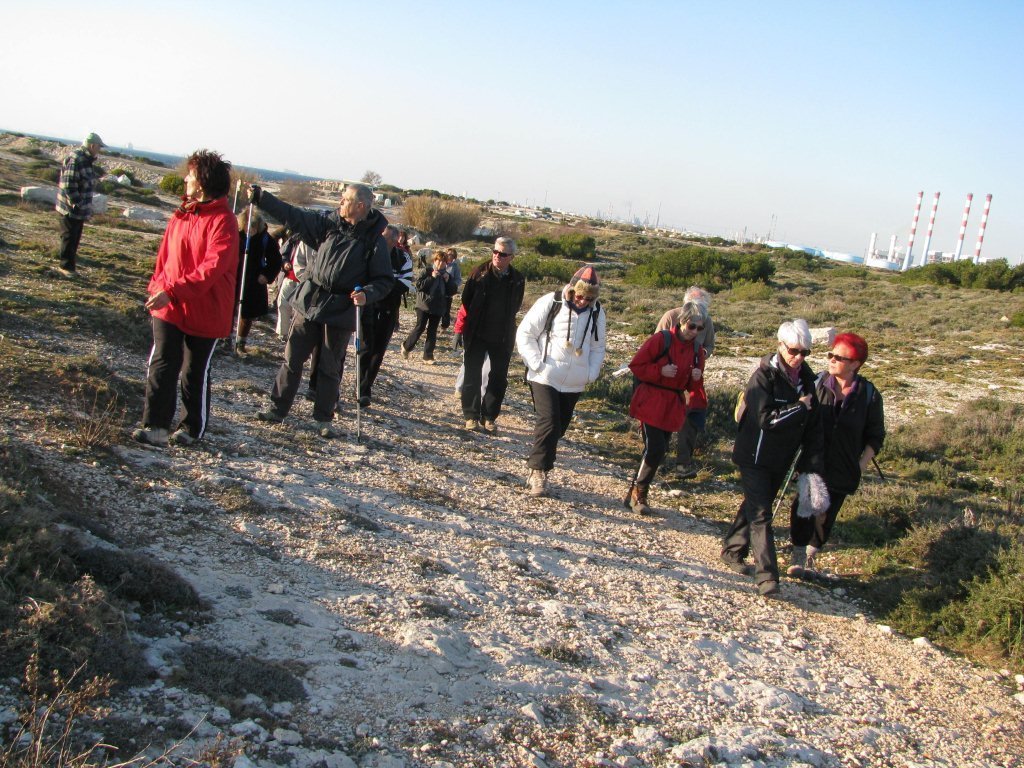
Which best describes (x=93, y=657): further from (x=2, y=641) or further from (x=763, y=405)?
(x=763, y=405)

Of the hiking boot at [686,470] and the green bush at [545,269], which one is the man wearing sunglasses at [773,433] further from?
the green bush at [545,269]

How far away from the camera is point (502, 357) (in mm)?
8234

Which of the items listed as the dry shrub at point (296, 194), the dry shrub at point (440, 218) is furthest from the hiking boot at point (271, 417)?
the dry shrub at point (296, 194)

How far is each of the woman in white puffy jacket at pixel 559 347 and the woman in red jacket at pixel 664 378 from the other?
40 centimetres

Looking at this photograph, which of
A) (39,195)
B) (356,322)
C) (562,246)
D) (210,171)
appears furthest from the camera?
(562,246)

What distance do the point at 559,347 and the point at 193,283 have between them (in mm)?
2843

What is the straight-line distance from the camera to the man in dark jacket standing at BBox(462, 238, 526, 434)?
26.5 feet

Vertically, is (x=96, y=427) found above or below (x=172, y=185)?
below

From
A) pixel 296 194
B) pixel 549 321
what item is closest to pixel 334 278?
pixel 549 321

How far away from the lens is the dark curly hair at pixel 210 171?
5.02 metres

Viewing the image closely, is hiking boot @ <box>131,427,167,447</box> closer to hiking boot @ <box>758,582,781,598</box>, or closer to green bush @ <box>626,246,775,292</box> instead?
hiking boot @ <box>758,582,781,598</box>

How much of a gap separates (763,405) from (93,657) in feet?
13.8

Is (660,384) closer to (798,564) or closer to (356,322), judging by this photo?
(798,564)

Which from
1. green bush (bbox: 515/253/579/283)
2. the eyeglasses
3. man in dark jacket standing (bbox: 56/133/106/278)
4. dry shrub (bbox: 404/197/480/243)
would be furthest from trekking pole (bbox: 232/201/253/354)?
dry shrub (bbox: 404/197/480/243)
